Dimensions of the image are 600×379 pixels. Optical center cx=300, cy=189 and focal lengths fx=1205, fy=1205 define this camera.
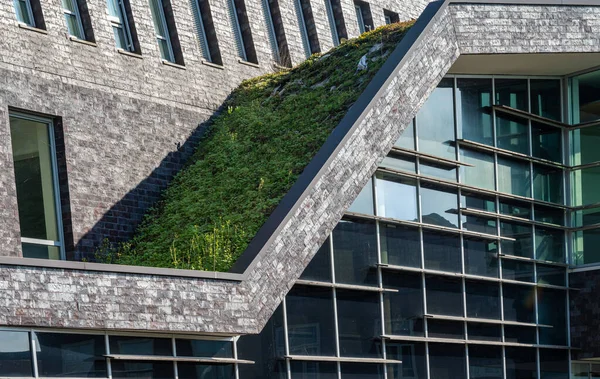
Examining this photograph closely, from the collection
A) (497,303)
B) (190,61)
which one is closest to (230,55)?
(190,61)

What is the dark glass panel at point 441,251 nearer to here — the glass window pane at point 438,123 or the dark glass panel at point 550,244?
the glass window pane at point 438,123

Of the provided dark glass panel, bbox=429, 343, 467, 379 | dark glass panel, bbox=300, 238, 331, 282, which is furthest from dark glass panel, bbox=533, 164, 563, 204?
dark glass panel, bbox=300, 238, 331, 282

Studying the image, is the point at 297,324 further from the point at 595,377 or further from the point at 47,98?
the point at 595,377

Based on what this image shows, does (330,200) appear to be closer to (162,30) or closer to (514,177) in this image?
(514,177)

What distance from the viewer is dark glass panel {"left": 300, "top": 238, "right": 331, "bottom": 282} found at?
21281mm

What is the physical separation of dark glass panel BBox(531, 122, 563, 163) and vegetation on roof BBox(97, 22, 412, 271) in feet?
13.0

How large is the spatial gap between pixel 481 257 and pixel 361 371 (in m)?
4.51

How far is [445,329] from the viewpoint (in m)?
23.7

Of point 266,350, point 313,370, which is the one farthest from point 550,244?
point 266,350

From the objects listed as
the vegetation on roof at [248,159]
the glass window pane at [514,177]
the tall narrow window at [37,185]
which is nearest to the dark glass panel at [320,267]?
the vegetation on roof at [248,159]

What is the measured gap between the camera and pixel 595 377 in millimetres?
26453

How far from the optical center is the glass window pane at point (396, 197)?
2292 centimetres

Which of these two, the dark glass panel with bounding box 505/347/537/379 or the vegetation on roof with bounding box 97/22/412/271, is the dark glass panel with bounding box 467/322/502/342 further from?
the vegetation on roof with bounding box 97/22/412/271

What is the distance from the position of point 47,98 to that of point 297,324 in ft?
21.5
